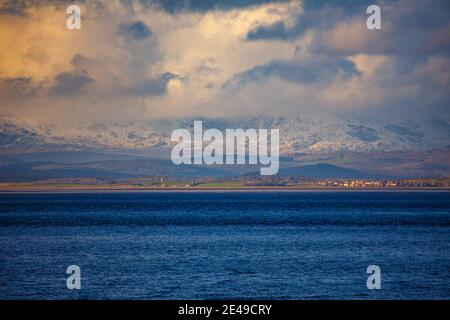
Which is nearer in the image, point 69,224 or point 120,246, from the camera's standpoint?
point 120,246

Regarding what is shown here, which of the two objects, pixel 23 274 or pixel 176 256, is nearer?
pixel 23 274

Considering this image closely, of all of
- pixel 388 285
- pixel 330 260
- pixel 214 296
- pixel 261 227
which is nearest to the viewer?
pixel 214 296

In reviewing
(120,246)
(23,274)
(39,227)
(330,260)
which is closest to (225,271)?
(330,260)

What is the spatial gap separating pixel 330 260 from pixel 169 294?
2076 centimetres

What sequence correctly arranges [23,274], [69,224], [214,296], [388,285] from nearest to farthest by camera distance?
[214,296] → [388,285] → [23,274] → [69,224]

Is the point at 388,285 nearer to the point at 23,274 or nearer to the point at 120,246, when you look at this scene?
the point at 23,274

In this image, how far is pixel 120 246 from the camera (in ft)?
254

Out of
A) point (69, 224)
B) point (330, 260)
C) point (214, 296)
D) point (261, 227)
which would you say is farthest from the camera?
point (69, 224)

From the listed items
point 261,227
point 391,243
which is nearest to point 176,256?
point 391,243
